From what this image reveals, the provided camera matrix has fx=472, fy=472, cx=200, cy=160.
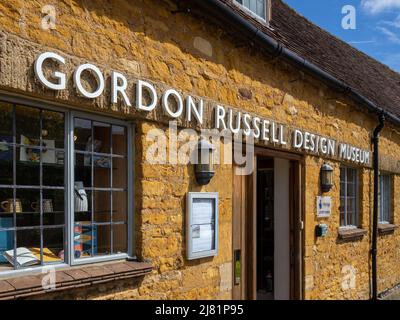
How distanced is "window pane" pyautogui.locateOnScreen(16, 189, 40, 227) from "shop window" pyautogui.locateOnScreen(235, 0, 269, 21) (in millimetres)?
4032

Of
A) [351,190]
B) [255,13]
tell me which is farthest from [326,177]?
[255,13]

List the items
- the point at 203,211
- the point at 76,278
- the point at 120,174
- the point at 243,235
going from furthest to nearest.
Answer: the point at 243,235 → the point at 203,211 → the point at 120,174 → the point at 76,278

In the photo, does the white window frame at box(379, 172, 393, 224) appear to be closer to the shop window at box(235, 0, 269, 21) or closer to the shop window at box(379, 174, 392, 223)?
the shop window at box(379, 174, 392, 223)

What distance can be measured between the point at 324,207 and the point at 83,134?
4.49m

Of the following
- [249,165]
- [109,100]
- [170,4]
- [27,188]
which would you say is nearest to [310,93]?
[249,165]

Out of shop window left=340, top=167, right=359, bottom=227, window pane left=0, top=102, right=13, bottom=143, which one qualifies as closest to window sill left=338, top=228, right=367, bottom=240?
shop window left=340, top=167, right=359, bottom=227

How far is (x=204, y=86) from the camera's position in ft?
15.5

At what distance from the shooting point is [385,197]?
10.4 meters

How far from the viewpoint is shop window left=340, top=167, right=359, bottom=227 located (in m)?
8.24

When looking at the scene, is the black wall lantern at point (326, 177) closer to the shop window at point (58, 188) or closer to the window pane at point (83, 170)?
the shop window at point (58, 188)

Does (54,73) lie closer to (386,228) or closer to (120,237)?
(120,237)

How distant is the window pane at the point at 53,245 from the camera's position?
3.45 metres

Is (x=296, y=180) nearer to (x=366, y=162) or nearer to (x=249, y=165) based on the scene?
(x=249, y=165)

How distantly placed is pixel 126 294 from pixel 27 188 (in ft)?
3.92
